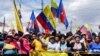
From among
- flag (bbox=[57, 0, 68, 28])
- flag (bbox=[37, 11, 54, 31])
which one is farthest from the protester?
flag (bbox=[57, 0, 68, 28])

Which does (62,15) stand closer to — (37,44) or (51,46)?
(51,46)

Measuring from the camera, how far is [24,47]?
20.4 meters

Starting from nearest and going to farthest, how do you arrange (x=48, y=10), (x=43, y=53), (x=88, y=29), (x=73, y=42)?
(x=43, y=53)
(x=73, y=42)
(x=48, y=10)
(x=88, y=29)

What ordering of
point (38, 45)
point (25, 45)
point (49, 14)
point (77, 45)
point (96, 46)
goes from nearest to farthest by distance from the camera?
point (38, 45), point (25, 45), point (77, 45), point (96, 46), point (49, 14)

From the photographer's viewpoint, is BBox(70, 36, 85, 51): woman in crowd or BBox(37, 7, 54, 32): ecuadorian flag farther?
BBox(37, 7, 54, 32): ecuadorian flag

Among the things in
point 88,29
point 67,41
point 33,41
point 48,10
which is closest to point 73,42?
point 67,41

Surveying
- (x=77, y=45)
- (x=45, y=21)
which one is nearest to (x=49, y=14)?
(x=45, y=21)

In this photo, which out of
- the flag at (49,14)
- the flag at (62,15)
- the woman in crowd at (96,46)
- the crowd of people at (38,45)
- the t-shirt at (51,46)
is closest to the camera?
the crowd of people at (38,45)

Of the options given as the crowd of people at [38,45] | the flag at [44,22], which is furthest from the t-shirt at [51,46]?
the flag at [44,22]

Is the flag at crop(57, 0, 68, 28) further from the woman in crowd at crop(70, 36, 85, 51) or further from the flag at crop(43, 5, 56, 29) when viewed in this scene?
the woman in crowd at crop(70, 36, 85, 51)

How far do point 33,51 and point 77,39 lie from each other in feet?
6.96

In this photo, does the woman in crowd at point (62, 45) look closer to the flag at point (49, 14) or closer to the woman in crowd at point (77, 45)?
the woman in crowd at point (77, 45)

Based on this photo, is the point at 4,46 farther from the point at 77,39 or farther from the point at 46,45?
the point at 77,39

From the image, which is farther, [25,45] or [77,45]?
[77,45]
